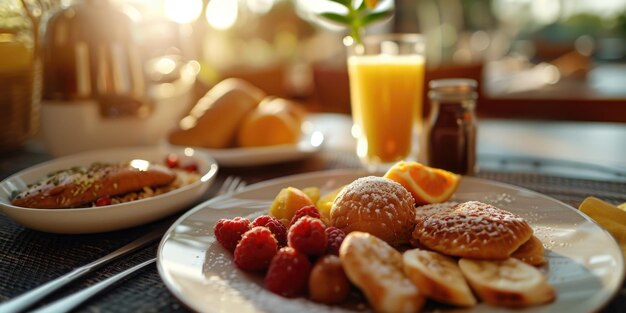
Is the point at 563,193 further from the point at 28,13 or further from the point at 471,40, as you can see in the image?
the point at 471,40

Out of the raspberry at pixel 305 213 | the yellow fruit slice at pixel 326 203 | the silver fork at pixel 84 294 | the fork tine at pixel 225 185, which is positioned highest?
the raspberry at pixel 305 213

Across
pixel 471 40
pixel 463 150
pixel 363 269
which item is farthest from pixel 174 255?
pixel 471 40

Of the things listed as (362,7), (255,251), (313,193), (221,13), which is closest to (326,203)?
(313,193)

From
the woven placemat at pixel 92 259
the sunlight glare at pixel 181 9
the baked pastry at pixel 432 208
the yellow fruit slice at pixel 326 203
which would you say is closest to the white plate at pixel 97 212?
the woven placemat at pixel 92 259

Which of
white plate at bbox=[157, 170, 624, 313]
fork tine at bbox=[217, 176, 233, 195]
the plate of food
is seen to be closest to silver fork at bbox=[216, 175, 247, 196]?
fork tine at bbox=[217, 176, 233, 195]

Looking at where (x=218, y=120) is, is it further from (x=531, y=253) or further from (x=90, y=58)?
(x=531, y=253)

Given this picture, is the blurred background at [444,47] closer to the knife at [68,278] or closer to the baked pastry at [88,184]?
the baked pastry at [88,184]
